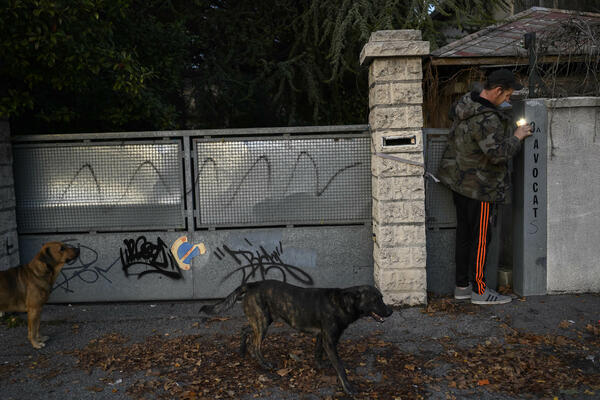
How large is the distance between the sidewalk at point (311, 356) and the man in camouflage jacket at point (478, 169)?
363 mm

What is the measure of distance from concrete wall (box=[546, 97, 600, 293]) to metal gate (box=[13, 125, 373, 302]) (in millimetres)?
2067

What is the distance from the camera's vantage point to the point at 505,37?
932 centimetres

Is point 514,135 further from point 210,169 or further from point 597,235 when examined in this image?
point 210,169

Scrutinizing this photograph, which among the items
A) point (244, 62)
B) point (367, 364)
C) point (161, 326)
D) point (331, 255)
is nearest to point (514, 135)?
point (331, 255)

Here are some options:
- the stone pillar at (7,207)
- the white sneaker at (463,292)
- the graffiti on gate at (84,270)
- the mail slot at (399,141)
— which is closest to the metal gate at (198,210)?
the graffiti on gate at (84,270)

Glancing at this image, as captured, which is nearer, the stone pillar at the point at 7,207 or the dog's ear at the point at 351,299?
the dog's ear at the point at 351,299

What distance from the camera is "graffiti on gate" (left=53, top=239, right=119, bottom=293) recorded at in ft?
19.1

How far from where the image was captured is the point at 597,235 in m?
5.59

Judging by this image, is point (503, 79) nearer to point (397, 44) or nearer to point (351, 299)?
point (397, 44)

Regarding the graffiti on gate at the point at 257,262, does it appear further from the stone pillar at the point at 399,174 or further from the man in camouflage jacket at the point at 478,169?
the man in camouflage jacket at the point at 478,169

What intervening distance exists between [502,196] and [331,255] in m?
2.01

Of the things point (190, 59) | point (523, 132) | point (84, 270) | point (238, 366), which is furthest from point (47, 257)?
point (190, 59)

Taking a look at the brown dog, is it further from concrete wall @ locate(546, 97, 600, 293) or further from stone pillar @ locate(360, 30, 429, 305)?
concrete wall @ locate(546, 97, 600, 293)

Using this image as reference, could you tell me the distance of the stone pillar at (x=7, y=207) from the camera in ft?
18.0
